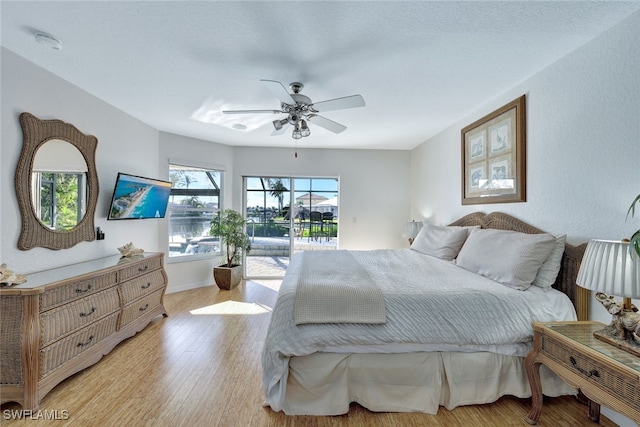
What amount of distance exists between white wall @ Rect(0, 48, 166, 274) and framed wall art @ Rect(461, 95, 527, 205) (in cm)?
427

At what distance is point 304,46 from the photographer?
6.45 ft

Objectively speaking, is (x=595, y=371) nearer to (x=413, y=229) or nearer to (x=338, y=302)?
(x=338, y=302)

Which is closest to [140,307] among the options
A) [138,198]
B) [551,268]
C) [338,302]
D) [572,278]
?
[138,198]

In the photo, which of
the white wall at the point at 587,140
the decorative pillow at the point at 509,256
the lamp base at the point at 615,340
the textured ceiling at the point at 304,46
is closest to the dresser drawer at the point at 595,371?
the lamp base at the point at 615,340

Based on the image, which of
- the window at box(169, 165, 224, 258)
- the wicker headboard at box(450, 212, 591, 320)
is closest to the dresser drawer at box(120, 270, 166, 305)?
the window at box(169, 165, 224, 258)

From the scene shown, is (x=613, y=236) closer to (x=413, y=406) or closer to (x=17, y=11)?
(x=413, y=406)

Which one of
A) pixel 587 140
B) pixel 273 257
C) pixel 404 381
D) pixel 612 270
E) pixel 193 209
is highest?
pixel 587 140

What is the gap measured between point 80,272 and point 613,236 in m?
3.97

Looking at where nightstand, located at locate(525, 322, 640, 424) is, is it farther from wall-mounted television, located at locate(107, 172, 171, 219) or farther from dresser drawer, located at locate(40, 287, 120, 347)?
wall-mounted television, located at locate(107, 172, 171, 219)

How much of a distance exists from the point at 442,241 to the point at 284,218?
3.00 m

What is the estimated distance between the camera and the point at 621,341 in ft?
4.55

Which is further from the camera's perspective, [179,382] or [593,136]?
[179,382]

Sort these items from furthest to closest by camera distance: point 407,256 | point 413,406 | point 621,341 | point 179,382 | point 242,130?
1. point 242,130
2. point 407,256
3. point 179,382
4. point 413,406
5. point 621,341

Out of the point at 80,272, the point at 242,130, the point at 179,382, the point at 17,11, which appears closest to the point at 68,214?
the point at 80,272
